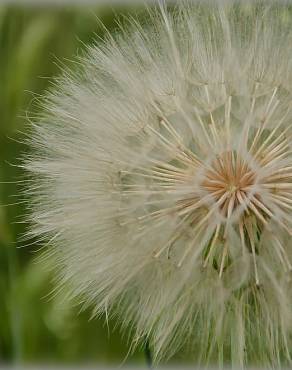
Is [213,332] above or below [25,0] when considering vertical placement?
below

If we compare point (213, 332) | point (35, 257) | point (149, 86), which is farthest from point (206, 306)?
point (35, 257)

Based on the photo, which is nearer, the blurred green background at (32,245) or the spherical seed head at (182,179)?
Answer: the spherical seed head at (182,179)

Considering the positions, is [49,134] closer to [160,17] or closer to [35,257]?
[160,17]

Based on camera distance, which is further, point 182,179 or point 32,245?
point 32,245

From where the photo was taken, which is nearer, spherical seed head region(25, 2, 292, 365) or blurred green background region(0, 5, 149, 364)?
spherical seed head region(25, 2, 292, 365)
